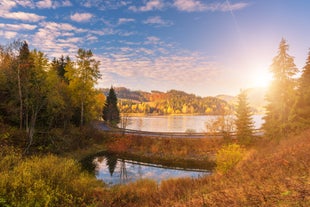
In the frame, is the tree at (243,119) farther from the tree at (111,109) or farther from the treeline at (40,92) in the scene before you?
the tree at (111,109)

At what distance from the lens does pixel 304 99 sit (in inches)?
1103

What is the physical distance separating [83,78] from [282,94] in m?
30.2

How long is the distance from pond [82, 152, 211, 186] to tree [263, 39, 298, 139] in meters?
10.6

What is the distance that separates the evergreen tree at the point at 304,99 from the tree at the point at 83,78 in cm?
3084

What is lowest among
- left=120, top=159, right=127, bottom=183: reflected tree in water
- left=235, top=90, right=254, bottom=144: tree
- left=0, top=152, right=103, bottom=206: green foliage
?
left=120, top=159, right=127, bottom=183: reflected tree in water

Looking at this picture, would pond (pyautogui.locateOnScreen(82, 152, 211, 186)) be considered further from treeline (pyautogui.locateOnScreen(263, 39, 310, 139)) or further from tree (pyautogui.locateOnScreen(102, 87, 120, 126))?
tree (pyautogui.locateOnScreen(102, 87, 120, 126))

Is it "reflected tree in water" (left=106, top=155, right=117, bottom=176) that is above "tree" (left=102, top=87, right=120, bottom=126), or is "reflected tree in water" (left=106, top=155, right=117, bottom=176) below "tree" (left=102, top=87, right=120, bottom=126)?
below

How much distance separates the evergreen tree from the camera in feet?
88.9

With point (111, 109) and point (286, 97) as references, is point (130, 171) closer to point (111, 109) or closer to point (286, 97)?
point (286, 97)

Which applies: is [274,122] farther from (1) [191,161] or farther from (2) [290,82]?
(1) [191,161]

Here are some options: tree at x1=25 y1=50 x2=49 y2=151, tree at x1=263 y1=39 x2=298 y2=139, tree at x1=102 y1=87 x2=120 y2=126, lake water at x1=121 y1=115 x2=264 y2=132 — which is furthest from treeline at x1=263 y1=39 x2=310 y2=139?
tree at x1=102 y1=87 x2=120 y2=126

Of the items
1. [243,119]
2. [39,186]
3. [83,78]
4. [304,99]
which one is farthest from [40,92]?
[304,99]

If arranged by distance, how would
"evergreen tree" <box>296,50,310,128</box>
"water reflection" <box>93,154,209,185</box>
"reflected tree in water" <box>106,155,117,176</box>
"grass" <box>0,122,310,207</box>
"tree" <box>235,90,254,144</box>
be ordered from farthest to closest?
"tree" <box>235,90,254,144</box>
"reflected tree in water" <box>106,155,117,176</box>
"evergreen tree" <box>296,50,310,128</box>
"water reflection" <box>93,154,209,185</box>
"grass" <box>0,122,310,207</box>

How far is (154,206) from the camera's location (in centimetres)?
1038
